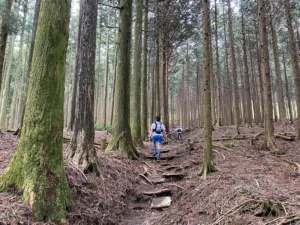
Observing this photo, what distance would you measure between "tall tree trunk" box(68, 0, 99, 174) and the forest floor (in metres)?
0.53

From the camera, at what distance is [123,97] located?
27.2 ft

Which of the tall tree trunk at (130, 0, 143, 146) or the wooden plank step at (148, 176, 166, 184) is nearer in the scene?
the wooden plank step at (148, 176, 166, 184)

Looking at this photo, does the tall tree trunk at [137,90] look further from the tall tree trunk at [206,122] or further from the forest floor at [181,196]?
the tall tree trunk at [206,122]

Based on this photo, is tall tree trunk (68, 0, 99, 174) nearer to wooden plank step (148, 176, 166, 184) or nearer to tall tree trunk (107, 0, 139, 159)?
wooden plank step (148, 176, 166, 184)

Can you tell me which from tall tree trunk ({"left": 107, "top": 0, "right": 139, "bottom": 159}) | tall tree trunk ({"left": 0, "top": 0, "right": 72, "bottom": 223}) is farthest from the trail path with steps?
tall tree trunk ({"left": 0, "top": 0, "right": 72, "bottom": 223})

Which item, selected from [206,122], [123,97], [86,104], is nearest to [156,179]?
[206,122]

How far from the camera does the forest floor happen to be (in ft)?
9.02

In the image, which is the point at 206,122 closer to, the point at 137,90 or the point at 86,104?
the point at 86,104

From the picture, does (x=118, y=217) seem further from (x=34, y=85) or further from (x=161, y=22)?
(x=161, y=22)

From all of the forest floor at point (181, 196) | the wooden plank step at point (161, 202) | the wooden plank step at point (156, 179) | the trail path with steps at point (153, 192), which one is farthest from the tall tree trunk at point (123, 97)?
the wooden plank step at point (161, 202)

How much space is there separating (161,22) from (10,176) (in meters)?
14.7

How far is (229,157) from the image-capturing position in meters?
7.02

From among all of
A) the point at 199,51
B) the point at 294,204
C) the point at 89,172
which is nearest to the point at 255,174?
the point at 294,204

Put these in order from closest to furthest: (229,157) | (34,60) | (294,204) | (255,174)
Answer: (294,204), (34,60), (255,174), (229,157)
